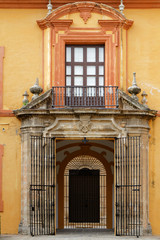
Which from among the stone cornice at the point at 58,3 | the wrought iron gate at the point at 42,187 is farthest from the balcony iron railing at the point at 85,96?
the stone cornice at the point at 58,3

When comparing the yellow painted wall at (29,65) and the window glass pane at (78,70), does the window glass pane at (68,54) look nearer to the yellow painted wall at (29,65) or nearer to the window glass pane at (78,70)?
the window glass pane at (78,70)

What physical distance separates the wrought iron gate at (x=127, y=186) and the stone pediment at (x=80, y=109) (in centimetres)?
87

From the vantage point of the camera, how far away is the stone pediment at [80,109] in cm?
1458

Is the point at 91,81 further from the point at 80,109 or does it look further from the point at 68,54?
the point at 80,109

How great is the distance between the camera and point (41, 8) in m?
15.6

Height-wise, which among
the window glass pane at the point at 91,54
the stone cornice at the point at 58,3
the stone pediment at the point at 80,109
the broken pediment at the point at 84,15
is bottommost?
the stone pediment at the point at 80,109

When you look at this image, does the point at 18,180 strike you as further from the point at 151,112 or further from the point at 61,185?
the point at 151,112

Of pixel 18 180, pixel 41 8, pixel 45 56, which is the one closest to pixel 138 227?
pixel 18 180

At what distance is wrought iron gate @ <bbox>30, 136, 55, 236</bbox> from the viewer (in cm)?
1448

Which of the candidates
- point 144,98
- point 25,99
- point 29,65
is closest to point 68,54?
point 29,65

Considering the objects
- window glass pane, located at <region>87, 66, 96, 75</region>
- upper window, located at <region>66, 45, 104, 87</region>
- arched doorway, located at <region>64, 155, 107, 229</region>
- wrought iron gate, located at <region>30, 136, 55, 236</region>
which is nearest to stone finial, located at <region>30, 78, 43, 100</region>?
upper window, located at <region>66, 45, 104, 87</region>

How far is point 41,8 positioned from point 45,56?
1572mm

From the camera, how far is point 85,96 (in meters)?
15.1

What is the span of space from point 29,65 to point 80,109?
235 cm
